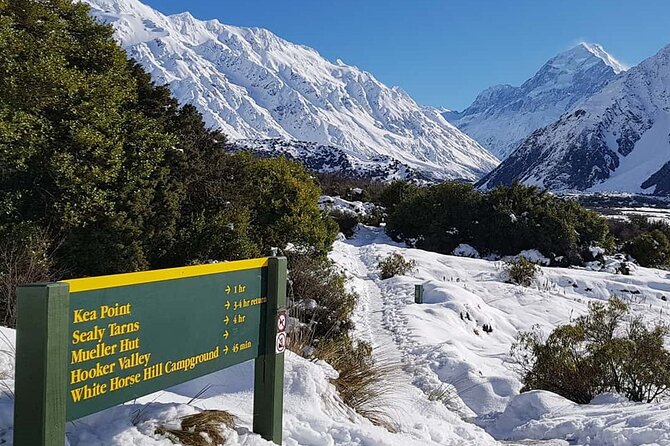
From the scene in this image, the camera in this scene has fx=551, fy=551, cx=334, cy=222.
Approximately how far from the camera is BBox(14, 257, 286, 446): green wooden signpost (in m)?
2.35

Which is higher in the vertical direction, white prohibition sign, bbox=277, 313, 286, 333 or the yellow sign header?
the yellow sign header

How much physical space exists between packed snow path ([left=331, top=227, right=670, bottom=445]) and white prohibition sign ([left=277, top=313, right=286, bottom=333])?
102 inches

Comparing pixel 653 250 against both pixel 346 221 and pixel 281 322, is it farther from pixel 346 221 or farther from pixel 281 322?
pixel 281 322

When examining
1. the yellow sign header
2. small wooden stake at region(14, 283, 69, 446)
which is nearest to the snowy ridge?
the yellow sign header

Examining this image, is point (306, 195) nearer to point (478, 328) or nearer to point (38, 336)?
point (478, 328)

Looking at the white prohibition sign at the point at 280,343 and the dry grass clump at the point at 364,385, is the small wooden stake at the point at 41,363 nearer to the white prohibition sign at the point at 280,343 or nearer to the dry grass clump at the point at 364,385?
the white prohibition sign at the point at 280,343

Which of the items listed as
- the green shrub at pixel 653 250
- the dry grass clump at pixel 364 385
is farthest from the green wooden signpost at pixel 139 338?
the green shrub at pixel 653 250

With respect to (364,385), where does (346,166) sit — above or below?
above

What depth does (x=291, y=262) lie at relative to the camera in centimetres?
1500

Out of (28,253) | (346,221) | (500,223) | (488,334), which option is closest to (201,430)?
(28,253)

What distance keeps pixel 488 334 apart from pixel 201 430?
11452 mm

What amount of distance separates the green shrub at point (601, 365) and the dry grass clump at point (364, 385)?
2718 millimetres

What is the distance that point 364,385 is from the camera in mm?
5336

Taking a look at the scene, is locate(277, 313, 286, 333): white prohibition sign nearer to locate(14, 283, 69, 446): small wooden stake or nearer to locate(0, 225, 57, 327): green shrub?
locate(14, 283, 69, 446): small wooden stake
